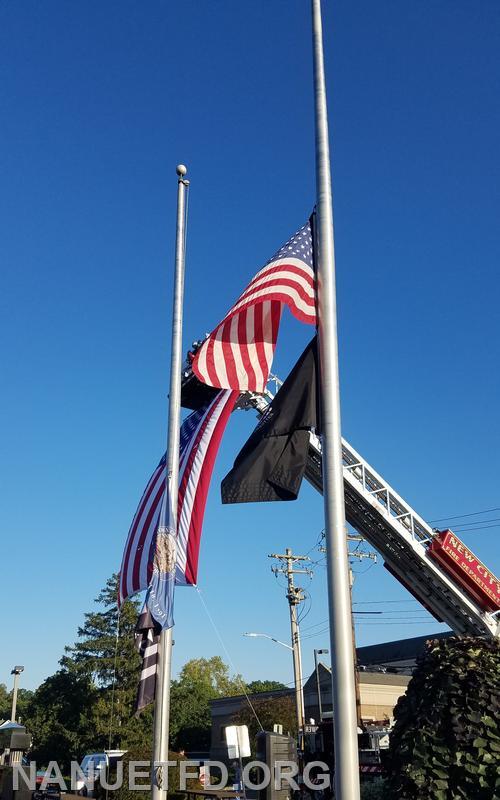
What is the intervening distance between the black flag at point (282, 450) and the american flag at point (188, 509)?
201 inches

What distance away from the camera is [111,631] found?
59.0m

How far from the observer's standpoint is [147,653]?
12195mm

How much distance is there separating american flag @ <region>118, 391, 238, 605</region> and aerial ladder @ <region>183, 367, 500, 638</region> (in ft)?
17.2

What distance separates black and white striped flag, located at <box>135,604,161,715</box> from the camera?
11820 millimetres

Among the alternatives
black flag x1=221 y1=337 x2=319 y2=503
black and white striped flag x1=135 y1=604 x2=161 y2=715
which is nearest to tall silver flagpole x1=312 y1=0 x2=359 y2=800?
black flag x1=221 y1=337 x2=319 y2=503

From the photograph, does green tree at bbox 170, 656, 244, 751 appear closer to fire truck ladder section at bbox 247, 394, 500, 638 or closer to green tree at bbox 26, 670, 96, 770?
green tree at bbox 26, 670, 96, 770

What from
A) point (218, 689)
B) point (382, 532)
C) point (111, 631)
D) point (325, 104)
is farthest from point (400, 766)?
point (218, 689)

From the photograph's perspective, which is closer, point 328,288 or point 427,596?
point 328,288

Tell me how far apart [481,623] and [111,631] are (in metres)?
45.0

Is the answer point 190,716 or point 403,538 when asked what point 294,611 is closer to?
point 403,538

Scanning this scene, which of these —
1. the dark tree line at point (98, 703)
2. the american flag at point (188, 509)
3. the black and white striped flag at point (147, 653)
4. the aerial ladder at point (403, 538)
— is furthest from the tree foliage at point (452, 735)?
the dark tree line at point (98, 703)

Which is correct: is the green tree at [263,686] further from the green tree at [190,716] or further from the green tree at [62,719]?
the green tree at [62,719]

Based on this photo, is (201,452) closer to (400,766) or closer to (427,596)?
(400,766)

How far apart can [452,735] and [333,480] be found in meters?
2.33
